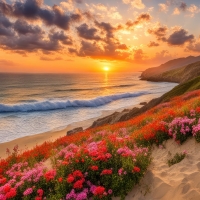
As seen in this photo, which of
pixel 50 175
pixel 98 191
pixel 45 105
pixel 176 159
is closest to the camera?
pixel 98 191

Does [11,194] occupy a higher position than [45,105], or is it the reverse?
[11,194]

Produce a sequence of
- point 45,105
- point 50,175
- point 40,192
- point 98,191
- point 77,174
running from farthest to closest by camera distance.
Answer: point 45,105
point 50,175
point 77,174
point 40,192
point 98,191

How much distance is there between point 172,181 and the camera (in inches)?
246

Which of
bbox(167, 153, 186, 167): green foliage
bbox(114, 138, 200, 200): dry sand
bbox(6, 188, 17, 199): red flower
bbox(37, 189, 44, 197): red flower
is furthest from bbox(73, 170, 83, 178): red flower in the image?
bbox(167, 153, 186, 167): green foliage

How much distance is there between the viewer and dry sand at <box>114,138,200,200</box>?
566 centimetres

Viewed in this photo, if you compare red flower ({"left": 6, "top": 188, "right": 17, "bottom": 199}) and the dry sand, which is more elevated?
the dry sand

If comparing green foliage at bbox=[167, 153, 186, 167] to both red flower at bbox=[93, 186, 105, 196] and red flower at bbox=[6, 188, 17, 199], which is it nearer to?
red flower at bbox=[93, 186, 105, 196]

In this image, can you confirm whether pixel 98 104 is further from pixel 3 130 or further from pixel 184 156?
pixel 184 156

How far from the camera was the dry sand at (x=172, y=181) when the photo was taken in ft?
18.6

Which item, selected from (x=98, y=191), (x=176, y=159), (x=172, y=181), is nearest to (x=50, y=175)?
(x=98, y=191)

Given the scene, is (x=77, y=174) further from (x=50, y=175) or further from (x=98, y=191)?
(x=50, y=175)

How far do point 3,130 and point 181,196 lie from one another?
101 feet

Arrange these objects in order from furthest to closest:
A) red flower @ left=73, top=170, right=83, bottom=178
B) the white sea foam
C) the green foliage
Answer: the white sea foam, the green foliage, red flower @ left=73, top=170, right=83, bottom=178

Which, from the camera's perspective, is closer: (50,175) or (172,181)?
(172,181)
